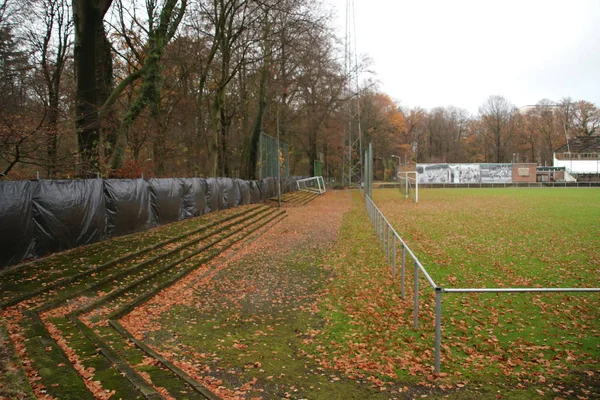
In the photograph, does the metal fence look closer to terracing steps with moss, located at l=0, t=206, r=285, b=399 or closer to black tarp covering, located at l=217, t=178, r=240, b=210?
black tarp covering, located at l=217, t=178, r=240, b=210

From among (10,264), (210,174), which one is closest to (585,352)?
(10,264)

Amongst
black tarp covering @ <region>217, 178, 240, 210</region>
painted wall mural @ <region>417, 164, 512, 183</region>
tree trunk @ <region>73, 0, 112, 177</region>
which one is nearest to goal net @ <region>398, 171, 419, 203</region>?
black tarp covering @ <region>217, 178, 240, 210</region>

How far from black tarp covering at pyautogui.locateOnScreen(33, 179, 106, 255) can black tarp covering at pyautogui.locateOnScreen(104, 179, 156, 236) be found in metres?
0.47

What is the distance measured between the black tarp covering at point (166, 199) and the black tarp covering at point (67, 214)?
330cm

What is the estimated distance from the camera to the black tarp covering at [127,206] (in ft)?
41.2

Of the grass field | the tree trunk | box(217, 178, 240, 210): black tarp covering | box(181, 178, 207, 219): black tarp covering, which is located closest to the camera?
the grass field

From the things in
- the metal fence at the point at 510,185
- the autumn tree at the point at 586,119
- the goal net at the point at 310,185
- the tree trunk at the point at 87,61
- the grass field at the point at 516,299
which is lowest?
the grass field at the point at 516,299

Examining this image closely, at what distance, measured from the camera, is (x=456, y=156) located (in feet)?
287

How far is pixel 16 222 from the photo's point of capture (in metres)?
8.55

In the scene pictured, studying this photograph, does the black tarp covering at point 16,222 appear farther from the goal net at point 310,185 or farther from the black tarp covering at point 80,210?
the goal net at point 310,185

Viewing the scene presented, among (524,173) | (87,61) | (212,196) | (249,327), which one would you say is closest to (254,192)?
(212,196)

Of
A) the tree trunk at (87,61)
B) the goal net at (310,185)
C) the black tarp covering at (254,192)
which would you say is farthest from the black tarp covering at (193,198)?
the goal net at (310,185)

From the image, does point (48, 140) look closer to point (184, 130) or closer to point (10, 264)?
point (10, 264)

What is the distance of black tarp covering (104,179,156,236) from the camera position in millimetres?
12570
